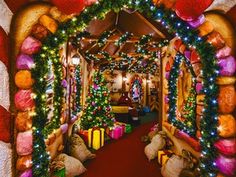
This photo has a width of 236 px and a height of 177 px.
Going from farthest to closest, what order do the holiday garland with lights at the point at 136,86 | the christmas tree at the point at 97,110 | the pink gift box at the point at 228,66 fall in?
the holiday garland with lights at the point at 136,86 < the christmas tree at the point at 97,110 < the pink gift box at the point at 228,66

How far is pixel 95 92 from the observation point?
→ 9367 mm

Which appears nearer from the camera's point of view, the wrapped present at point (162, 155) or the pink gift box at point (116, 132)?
the wrapped present at point (162, 155)

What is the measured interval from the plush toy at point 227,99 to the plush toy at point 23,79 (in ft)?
8.19

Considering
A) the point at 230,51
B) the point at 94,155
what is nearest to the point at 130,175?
the point at 94,155

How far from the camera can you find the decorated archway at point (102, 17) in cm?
311

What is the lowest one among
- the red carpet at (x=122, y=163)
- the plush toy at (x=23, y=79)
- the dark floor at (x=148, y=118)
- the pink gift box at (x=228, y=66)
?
the red carpet at (x=122, y=163)

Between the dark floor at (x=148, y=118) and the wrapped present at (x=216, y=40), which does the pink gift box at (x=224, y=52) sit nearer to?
the wrapped present at (x=216, y=40)

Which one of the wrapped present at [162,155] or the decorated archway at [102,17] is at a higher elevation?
the decorated archway at [102,17]

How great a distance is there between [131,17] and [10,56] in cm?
426

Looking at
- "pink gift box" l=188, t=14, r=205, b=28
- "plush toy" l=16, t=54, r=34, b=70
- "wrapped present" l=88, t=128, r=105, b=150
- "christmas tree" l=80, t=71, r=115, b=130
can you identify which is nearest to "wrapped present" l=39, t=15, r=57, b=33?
"plush toy" l=16, t=54, r=34, b=70

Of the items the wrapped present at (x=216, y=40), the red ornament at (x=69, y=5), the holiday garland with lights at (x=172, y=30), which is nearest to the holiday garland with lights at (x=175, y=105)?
the holiday garland with lights at (x=172, y=30)

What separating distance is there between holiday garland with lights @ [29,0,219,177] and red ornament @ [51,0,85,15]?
14 cm

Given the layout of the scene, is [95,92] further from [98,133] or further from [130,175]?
[130,175]

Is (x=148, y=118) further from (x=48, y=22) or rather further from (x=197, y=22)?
(x=48, y=22)
